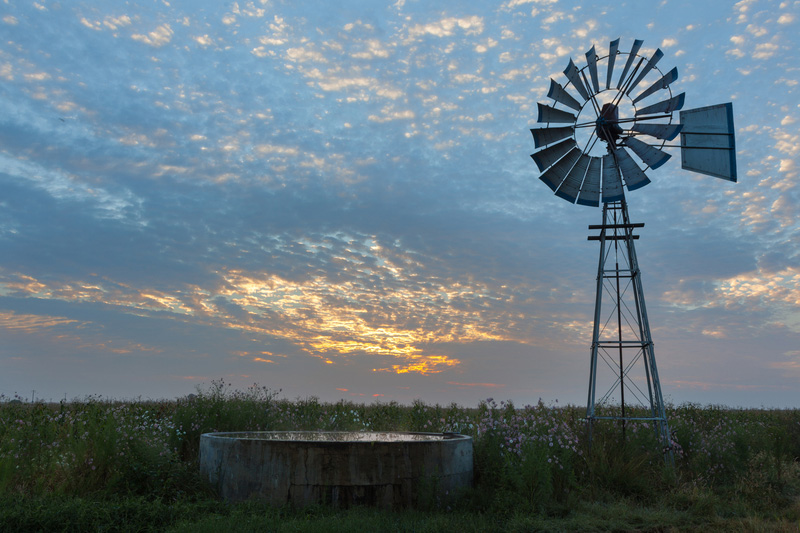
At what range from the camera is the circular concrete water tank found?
9680mm

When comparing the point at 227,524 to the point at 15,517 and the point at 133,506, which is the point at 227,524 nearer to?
the point at 133,506

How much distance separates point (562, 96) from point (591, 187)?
2434mm

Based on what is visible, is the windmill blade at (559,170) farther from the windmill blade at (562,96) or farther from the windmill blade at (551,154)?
the windmill blade at (562,96)

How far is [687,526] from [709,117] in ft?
29.7

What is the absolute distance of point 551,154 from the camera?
586 inches

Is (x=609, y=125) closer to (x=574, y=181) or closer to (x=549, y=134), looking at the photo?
(x=549, y=134)

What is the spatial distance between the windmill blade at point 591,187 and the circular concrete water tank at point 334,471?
7.56 meters

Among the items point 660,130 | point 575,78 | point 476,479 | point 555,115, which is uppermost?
point 575,78

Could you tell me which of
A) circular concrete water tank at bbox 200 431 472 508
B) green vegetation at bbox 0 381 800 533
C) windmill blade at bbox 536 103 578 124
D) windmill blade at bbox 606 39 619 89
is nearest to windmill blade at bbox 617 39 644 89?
windmill blade at bbox 606 39 619 89

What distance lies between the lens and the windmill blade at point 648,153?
13.8m

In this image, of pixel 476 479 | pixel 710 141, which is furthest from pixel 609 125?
pixel 476 479

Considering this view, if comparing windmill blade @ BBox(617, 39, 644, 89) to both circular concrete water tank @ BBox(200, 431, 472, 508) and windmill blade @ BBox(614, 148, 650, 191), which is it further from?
circular concrete water tank @ BBox(200, 431, 472, 508)

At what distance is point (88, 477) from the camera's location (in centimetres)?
1098

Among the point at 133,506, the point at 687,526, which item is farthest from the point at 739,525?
the point at 133,506
